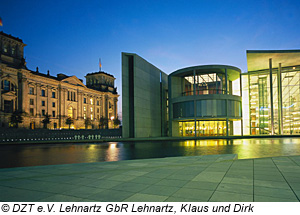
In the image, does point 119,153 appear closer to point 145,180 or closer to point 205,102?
point 145,180

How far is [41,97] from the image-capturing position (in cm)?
8238

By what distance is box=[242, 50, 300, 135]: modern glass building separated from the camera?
43.2 meters

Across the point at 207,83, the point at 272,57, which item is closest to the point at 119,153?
the point at 207,83

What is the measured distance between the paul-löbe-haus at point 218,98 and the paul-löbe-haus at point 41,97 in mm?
46522

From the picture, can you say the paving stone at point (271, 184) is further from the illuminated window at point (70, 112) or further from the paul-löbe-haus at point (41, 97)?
the illuminated window at point (70, 112)

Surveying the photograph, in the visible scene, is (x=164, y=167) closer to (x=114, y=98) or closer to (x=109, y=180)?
(x=109, y=180)

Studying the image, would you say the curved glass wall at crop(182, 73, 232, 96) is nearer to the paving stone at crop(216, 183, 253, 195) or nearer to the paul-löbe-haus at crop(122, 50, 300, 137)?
the paul-löbe-haus at crop(122, 50, 300, 137)

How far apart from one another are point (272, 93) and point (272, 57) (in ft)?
24.0

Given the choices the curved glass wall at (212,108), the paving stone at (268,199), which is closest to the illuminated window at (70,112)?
the curved glass wall at (212,108)

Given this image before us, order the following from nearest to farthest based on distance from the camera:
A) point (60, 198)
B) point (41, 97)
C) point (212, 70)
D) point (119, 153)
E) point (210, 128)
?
point (60, 198), point (119, 153), point (212, 70), point (210, 128), point (41, 97)

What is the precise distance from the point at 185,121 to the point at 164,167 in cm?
3979

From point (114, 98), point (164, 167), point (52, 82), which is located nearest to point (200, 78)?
point (164, 167)

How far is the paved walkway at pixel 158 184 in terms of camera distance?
5.59 meters

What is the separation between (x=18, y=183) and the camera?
7344mm
